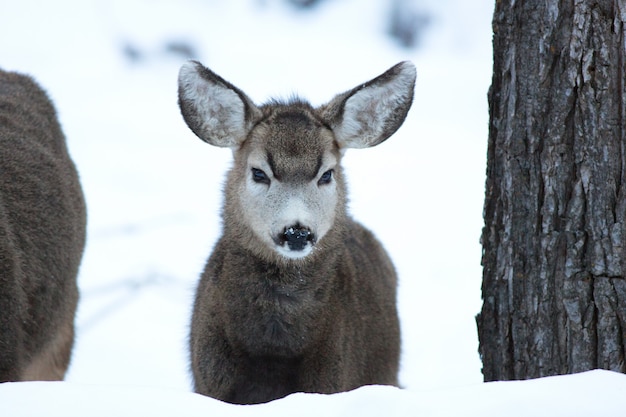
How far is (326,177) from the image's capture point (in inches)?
232

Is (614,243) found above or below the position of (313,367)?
above

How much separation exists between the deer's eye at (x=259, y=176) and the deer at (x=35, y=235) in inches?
56.9

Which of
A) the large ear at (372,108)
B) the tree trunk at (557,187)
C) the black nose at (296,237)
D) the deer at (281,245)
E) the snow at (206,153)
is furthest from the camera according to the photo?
the snow at (206,153)

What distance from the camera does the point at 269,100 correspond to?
6406mm

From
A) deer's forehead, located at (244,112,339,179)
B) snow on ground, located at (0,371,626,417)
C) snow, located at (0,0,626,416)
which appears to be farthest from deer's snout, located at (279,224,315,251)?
snow on ground, located at (0,371,626,417)

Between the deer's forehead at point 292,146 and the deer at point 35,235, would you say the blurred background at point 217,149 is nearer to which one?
the deer at point 35,235

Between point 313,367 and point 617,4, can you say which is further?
point 313,367

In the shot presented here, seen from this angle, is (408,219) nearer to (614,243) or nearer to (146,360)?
(146,360)

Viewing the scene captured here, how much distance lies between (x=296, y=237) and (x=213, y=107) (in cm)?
103

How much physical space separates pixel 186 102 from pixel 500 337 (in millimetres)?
2130

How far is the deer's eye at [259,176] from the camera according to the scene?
5750 millimetres

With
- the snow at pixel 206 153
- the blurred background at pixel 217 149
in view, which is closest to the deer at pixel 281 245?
the snow at pixel 206 153

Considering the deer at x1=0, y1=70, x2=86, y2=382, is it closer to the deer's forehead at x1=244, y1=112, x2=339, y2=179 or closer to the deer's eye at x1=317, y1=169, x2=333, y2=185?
the deer's forehead at x1=244, y1=112, x2=339, y2=179

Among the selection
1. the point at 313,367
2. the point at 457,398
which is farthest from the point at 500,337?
the point at 457,398
